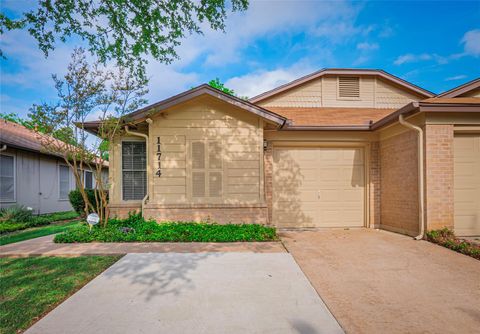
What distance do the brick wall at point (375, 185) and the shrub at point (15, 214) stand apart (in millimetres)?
12200

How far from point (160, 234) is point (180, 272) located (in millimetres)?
2416

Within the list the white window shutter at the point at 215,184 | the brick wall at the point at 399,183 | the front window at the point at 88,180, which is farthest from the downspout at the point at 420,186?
the front window at the point at 88,180

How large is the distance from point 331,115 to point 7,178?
1277 centimetres

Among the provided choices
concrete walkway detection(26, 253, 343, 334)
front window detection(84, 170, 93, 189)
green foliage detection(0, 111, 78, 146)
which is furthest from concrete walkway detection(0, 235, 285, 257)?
front window detection(84, 170, 93, 189)

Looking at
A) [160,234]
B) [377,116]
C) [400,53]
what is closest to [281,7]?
[377,116]

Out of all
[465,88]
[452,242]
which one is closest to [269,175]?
[452,242]

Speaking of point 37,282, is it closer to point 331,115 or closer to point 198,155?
point 198,155

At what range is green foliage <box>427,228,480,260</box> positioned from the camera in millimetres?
5090

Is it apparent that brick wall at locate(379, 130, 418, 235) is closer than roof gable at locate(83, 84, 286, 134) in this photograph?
Yes

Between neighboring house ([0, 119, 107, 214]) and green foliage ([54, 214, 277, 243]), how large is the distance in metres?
4.72

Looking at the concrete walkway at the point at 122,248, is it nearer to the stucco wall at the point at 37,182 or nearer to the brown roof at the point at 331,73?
the stucco wall at the point at 37,182

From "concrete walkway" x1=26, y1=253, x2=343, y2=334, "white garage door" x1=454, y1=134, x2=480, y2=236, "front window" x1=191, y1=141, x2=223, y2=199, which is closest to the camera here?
"concrete walkway" x1=26, y1=253, x2=343, y2=334

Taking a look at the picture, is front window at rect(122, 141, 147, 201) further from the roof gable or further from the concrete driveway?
the concrete driveway

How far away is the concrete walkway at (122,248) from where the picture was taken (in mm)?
5203
